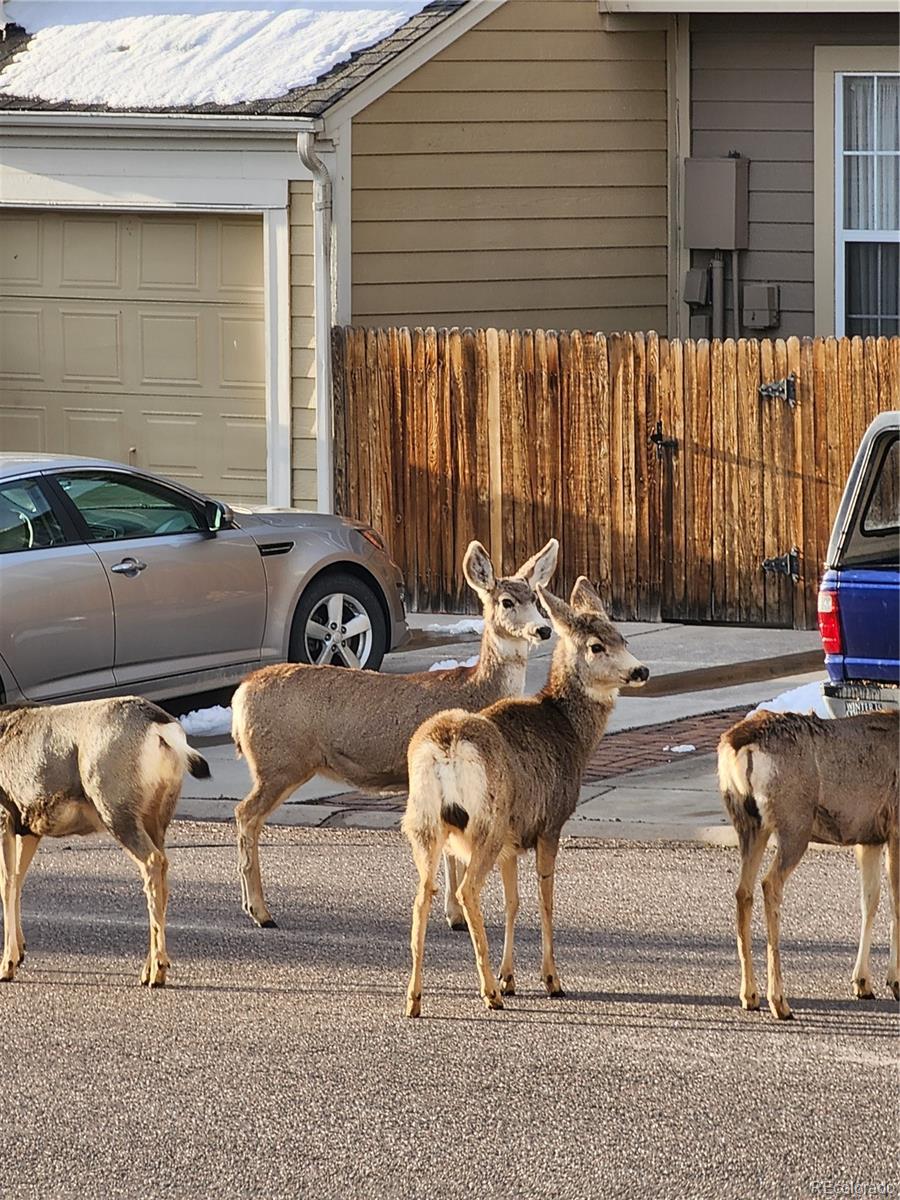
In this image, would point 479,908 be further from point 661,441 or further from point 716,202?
point 716,202

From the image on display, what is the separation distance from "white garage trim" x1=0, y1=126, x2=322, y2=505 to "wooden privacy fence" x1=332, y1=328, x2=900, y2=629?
1.69 feet

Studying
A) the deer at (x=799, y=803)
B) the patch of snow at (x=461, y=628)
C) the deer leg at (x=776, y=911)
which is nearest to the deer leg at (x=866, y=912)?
the deer at (x=799, y=803)

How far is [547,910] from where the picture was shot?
762cm

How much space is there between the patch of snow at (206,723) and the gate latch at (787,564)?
15.4ft

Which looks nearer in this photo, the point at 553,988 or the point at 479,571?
the point at 553,988

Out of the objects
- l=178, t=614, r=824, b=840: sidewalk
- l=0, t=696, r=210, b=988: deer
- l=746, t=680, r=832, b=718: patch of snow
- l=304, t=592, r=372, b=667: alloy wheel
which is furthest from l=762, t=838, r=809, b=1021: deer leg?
l=304, t=592, r=372, b=667: alloy wheel

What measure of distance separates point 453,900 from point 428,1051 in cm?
163

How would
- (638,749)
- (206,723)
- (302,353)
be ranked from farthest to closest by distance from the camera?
(302,353) < (206,723) < (638,749)

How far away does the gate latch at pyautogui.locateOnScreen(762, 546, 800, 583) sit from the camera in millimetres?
15383

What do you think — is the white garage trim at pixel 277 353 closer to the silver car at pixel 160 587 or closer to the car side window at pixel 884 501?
the silver car at pixel 160 587

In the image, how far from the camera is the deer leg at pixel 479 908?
24.0 feet

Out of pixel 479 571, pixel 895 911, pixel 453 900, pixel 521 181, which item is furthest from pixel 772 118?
pixel 895 911

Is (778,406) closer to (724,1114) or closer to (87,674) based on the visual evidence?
(87,674)

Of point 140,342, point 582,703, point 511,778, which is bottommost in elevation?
point 511,778
